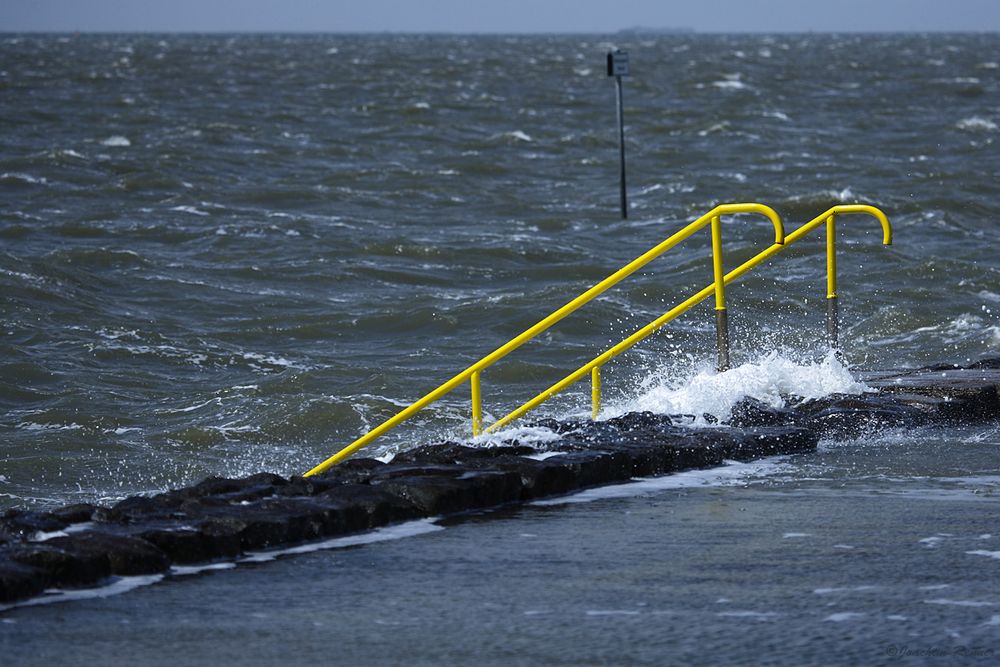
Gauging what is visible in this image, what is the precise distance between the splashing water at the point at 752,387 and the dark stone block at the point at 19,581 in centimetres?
438

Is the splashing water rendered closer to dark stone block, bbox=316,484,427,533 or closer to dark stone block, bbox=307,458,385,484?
dark stone block, bbox=307,458,385,484

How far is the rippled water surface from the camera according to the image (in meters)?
13.6

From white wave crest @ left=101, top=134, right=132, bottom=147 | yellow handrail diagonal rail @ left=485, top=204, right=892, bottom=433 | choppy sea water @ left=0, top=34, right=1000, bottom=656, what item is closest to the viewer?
yellow handrail diagonal rail @ left=485, top=204, right=892, bottom=433

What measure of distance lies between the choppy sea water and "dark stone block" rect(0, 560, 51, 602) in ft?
10.1

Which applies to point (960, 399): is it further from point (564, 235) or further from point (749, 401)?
point (564, 235)

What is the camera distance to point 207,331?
1752 centimetres

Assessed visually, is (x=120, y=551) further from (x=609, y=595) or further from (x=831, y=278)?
(x=831, y=278)

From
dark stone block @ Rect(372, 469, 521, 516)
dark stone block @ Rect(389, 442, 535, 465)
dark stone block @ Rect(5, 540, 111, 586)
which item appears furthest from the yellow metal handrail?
dark stone block @ Rect(5, 540, 111, 586)

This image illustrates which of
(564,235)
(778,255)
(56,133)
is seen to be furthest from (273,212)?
(56,133)

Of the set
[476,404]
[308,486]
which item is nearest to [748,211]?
[476,404]

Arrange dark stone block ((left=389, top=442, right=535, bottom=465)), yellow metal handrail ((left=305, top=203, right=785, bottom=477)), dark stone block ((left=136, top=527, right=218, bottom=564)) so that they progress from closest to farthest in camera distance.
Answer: dark stone block ((left=136, top=527, right=218, bottom=564))
dark stone block ((left=389, top=442, right=535, bottom=465))
yellow metal handrail ((left=305, top=203, right=785, bottom=477))

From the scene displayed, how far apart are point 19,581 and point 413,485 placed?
1.87 metres

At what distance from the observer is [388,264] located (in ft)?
73.2

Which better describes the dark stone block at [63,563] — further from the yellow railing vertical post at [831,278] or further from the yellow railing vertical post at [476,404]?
the yellow railing vertical post at [831,278]
